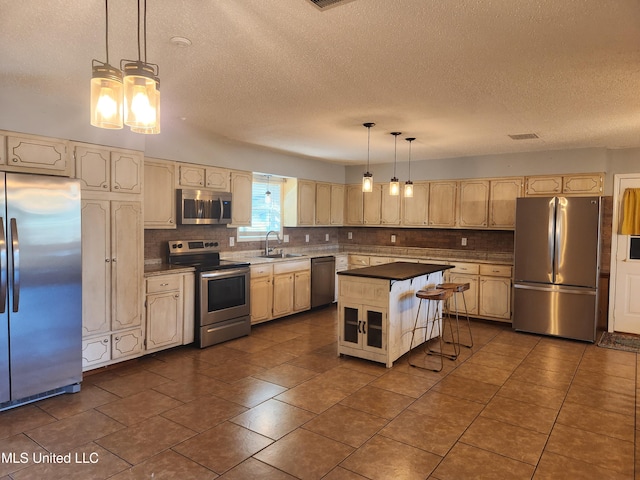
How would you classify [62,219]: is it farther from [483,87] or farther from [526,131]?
[526,131]

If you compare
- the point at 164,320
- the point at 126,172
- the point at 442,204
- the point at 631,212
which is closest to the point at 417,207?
the point at 442,204

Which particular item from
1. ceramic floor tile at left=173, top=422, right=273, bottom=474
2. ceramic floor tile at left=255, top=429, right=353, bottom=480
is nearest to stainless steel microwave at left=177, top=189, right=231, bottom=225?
ceramic floor tile at left=173, top=422, right=273, bottom=474

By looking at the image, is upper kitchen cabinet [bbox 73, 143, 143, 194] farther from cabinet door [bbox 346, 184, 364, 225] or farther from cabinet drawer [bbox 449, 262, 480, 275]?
cabinet drawer [bbox 449, 262, 480, 275]

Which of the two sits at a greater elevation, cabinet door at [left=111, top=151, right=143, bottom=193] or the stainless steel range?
cabinet door at [left=111, top=151, right=143, bottom=193]

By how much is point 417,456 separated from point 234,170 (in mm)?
4182

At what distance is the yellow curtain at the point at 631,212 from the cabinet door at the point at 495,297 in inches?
63.2

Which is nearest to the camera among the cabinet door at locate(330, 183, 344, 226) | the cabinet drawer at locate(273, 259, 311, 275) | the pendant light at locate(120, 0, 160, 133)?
the pendant light at locate(120, 0, 160, 133)

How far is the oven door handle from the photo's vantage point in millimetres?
4789

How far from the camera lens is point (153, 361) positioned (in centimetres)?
438

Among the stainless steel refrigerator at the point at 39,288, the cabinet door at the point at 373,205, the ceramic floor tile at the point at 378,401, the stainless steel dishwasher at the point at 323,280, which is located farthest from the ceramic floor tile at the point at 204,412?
the cabinet door at the point at 373,205

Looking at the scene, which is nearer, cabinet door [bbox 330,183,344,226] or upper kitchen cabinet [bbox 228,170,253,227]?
upper kitchen cabinet [bbox 228,170,253,227]

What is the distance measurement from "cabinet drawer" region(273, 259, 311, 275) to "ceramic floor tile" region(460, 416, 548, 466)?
342cm

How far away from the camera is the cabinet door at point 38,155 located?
3371 mm

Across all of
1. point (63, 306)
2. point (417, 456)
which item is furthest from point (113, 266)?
point (417, 456)
